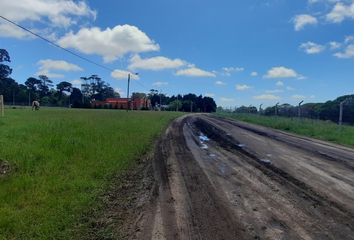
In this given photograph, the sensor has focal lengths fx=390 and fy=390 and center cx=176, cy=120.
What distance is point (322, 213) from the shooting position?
6.43 metres

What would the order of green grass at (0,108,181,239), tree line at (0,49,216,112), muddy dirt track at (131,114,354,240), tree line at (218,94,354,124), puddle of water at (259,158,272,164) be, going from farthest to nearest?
tree line at (0,49,216,112), tree line at (218,94,354,124), puddle of water at (259,158,272,164), green grass at (0,108,181,239), muddy dirt track at (131,114,354,240)

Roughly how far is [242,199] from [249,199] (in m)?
0.13

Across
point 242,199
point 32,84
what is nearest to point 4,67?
point 32,84

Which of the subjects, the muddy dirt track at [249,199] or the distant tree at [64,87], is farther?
the distant tree at [64,87]

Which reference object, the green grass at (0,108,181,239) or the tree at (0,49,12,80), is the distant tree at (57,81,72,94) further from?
the green grass at (0,108,181,239)

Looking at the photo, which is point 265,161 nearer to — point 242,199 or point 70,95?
point 242,199

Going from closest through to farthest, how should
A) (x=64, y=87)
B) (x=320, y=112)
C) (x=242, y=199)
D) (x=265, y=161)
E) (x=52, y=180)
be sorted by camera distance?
(x=242, y=199) < (x=52, y=180) < (x=265, y=161) < (x=320, y=112) < (x=64, y=87)

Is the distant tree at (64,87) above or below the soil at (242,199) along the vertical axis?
above

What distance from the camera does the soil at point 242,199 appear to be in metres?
5.55

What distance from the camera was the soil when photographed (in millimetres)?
5547

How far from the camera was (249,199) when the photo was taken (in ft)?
23.8

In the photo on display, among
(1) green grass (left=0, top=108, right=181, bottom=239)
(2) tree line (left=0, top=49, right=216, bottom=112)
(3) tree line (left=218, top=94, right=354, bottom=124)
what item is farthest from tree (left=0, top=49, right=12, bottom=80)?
(1) green grass (left=0, top=108, right=181, bottom=239)

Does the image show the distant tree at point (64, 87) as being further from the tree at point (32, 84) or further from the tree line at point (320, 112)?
the tree line at point (320, 112)

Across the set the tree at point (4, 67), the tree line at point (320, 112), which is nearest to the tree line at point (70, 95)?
the tree at point (4, 67)
